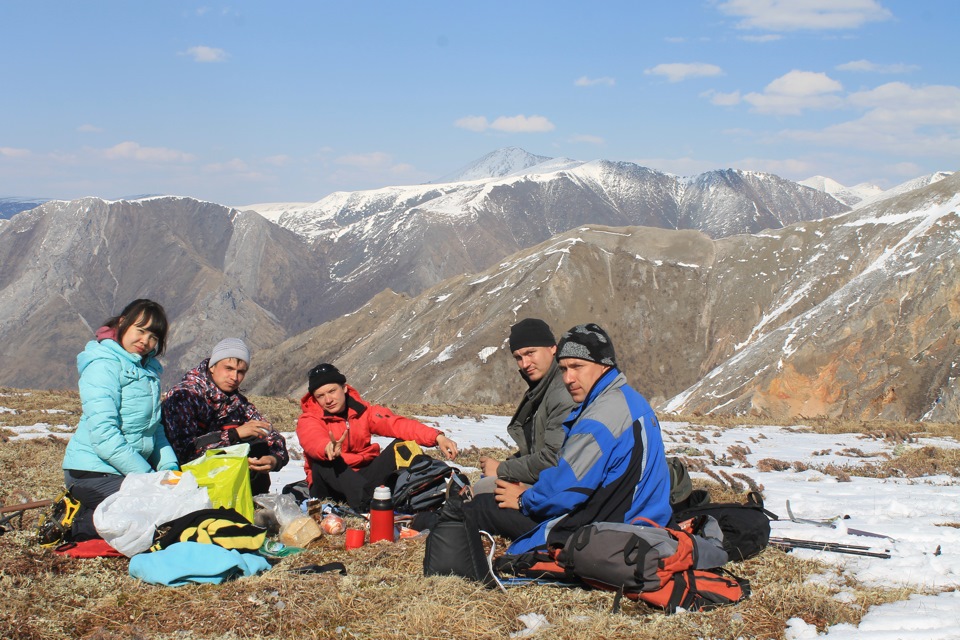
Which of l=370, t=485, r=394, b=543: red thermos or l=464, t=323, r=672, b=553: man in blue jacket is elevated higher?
l=464, t=323, r=672, b=553: man in blue jacket

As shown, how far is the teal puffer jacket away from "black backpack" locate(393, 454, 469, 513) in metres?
2.36

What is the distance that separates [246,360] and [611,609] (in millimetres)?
4645

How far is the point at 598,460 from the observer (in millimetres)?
5172

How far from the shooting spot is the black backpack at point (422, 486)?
7430 millimetres

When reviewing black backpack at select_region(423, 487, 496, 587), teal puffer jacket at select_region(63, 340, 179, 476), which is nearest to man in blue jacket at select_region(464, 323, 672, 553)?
black backpack at select_region(423, 487, 496, 587)

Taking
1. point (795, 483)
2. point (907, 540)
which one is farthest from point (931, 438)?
point (907, 540)

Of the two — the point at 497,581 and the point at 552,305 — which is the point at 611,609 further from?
the point at 552,305

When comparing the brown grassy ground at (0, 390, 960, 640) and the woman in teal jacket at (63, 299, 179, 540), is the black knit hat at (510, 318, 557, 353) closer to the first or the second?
the brown grassy ground at (0, 390, 960, 640)

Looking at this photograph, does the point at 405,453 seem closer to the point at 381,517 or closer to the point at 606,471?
the point at 381,517

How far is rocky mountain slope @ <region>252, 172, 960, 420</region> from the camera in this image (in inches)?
1777

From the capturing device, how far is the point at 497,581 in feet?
16.7

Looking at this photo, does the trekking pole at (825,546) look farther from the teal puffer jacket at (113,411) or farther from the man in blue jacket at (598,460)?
the teal puffer jacket at (113,411)

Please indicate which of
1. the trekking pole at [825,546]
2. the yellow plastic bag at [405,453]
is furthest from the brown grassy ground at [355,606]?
the yellow plastic bag at [405,453]

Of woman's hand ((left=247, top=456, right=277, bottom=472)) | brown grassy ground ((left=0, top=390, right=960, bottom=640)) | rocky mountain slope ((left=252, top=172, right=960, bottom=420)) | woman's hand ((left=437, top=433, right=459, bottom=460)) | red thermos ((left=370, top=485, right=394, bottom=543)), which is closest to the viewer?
brown grassy ground ((left=0, top=390, right=960, bottom=640))
